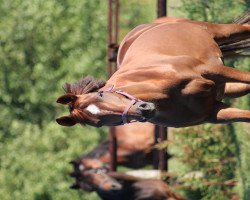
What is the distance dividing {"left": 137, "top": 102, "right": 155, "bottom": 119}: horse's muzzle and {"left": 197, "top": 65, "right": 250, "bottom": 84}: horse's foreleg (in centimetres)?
76

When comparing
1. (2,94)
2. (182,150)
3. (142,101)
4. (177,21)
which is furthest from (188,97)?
(2,94)

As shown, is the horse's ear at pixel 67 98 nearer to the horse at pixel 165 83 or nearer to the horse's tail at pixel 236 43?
the horse at pixel 165 83

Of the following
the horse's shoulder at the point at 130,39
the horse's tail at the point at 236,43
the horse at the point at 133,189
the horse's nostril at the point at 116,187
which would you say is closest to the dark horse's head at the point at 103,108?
the horse's shoulder at the point at 130,39

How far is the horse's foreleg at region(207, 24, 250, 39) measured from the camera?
6496 mm

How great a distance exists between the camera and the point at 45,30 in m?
15.3

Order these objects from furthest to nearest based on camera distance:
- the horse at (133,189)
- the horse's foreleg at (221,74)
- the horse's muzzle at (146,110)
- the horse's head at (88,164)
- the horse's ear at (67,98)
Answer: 1. the horse's head at (88,164)
2. the horse at (133,189)
3. the horse's foreleg at (221,74)
4. the horse's ear at (67,98)
5. the horse's muzzle at (146,110)

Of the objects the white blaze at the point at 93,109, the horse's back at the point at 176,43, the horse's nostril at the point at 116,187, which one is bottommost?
the horse's nostril at the point at 116,187

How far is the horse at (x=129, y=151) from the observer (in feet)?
35.9

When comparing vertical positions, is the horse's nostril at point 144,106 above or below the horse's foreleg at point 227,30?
below

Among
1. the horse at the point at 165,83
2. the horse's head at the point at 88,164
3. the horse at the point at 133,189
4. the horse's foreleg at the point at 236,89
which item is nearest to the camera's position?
the horse at the point at 165,83

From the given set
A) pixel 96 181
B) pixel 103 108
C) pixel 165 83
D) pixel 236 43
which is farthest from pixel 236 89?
pixel 96 181

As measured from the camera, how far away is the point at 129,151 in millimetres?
11156

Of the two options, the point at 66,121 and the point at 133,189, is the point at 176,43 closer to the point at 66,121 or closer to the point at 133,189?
the point at 66,121

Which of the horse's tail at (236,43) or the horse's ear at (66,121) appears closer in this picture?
the horse's ear at (66,121)
